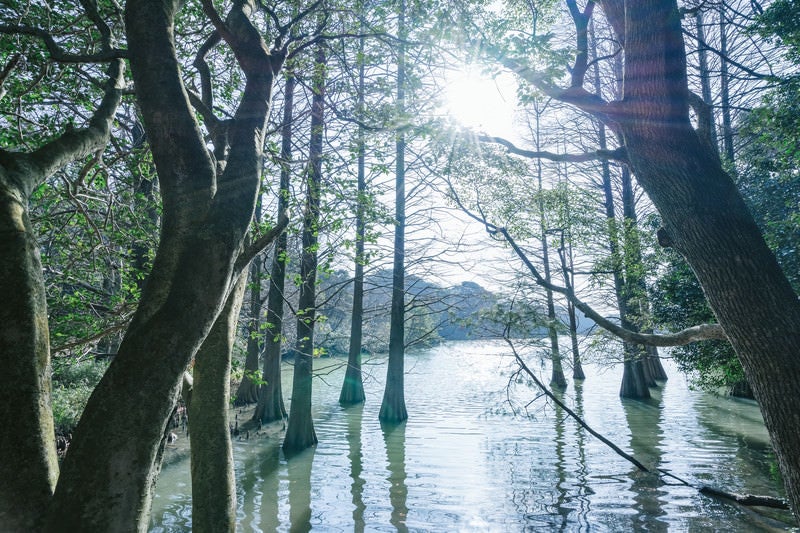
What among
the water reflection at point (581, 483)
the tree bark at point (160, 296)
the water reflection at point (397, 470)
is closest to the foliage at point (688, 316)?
the water reflection at point (581, 483)

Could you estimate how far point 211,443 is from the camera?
329 cm

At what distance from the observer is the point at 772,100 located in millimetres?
6207

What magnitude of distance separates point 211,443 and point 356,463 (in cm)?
742

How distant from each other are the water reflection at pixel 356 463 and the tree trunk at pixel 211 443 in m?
3.76

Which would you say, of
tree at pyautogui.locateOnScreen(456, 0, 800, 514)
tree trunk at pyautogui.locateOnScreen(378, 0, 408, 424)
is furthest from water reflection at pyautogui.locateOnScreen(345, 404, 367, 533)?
Result: tree at pyautogui.locateOnScreen(456, 0, 800, 514)

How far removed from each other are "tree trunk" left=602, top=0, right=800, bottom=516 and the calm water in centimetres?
462

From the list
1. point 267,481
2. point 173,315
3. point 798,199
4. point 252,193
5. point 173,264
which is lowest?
point 267,481

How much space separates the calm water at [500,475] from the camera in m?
6.74

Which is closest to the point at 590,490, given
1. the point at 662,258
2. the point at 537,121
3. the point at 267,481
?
the point at 267,481

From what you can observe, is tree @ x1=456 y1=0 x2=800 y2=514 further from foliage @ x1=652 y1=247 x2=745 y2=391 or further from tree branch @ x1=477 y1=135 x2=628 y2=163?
foliage @ x1=652 y1=247 x2=745 y2=391

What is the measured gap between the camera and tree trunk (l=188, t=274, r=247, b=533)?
10.8ft

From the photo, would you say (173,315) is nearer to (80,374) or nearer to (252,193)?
(252,193)

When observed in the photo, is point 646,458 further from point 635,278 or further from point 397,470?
point 635,278

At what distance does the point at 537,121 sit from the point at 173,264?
23233 mm
